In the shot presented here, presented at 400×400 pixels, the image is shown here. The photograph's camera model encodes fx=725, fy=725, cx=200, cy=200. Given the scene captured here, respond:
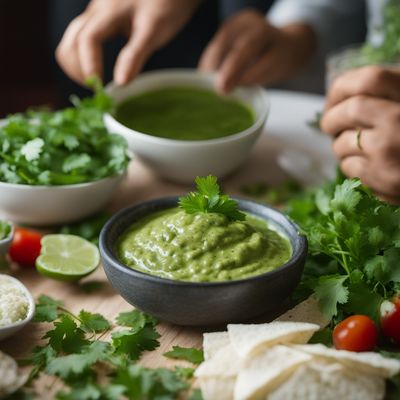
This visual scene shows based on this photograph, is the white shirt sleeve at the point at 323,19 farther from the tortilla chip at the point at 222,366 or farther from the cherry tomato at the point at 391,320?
the tortilla chip at the point at 222,366

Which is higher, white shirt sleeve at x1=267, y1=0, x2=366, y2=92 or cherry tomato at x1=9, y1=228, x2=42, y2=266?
white shirt sleeve at x1=267, y1=0, x2=366, y2=92

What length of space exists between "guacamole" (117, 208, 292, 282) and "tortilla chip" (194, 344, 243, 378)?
247 millimetres

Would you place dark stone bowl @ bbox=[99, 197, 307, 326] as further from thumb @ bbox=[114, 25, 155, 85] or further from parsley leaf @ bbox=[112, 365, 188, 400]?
thumb @ bbox=[114, 25, 155, 85]

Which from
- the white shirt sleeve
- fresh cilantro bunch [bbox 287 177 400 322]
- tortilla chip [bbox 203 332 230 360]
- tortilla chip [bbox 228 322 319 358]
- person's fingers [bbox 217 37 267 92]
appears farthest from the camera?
the white shirt sleeve

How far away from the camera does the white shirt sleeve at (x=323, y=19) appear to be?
448 cm

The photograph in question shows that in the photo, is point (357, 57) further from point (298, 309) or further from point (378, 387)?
point (378, 387)

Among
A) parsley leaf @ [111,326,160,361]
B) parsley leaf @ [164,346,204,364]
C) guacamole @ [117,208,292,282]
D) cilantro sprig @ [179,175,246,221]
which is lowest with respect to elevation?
parsley leaf @ [111,326,160,361]

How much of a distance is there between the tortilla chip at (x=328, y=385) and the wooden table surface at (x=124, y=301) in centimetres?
43

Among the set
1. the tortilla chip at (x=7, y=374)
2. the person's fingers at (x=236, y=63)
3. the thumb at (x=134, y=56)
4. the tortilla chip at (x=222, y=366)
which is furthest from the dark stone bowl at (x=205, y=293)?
the person's fingers at (x=236, y=63)

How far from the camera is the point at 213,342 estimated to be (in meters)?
2.08

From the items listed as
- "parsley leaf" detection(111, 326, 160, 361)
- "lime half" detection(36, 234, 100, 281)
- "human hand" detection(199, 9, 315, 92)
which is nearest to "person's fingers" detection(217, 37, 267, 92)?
"human hand" detection(199, 9, 315, 92)

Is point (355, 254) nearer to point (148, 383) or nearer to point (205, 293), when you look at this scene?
point (205, 293)

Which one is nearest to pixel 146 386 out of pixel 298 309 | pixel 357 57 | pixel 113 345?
pixel 113 345

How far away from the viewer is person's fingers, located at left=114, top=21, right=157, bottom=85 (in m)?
3.47
